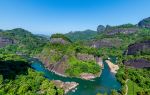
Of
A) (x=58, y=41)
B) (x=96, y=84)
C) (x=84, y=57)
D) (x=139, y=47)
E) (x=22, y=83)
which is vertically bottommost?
(x=96, y=84)

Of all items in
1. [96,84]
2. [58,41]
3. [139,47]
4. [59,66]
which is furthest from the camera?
[58,41]

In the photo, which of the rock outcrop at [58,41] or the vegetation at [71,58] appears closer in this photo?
the vegetation at [71,58]

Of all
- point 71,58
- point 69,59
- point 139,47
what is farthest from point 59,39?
point 139,47

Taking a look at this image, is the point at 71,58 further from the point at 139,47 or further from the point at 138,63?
the point at 139,47

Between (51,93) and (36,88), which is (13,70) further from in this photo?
(51,93)

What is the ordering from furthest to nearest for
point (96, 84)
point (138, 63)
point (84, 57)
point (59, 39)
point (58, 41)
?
point (59, 39) → point (58, 41) → point (84, 57) → point (138, 63) → point (96, 84)

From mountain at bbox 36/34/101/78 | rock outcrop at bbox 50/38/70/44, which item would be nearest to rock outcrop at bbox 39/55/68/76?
mountain at bbox 36/34/101/78

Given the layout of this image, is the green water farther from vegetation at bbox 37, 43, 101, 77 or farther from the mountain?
vegetation at bbox 37, 43, 101, 77

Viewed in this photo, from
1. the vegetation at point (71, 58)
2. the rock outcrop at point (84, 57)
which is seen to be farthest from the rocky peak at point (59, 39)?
the rock outcrop at point (84, 57)

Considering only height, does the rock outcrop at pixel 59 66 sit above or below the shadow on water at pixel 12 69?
below

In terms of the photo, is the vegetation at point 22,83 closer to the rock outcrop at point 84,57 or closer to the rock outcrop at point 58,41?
the rock outcrop at point 84,57

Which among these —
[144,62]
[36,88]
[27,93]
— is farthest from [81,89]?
[144,62]
